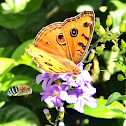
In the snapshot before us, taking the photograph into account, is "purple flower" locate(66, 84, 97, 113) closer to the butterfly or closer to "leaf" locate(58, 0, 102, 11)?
the butterfly

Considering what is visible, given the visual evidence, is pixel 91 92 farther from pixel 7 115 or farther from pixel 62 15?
pixel 62 15

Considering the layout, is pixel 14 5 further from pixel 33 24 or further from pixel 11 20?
pixel 33 24

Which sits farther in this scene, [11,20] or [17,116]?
[11,20]

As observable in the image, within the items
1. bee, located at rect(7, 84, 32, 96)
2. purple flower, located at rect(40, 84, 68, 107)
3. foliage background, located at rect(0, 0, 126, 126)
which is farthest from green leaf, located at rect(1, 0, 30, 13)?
Answer: purple flower, located at rect(40, 84, 68, 107)

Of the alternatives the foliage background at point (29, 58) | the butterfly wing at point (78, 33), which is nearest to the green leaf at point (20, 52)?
the foliage background at point (29, 58)

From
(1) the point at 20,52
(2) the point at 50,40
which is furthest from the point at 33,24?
(2) the point at 50,40

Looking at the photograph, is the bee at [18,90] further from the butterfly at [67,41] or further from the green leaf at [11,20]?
the green leaf at [11,20]
